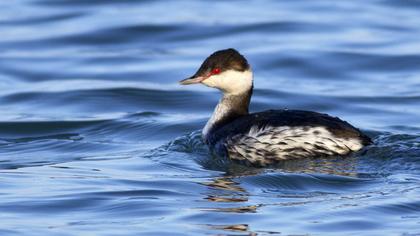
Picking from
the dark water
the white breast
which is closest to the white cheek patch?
the dark water

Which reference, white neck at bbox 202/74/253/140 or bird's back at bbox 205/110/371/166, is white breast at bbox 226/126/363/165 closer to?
bird's back at bbox 205/110/371/166

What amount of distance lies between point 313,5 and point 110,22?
3.57 meters

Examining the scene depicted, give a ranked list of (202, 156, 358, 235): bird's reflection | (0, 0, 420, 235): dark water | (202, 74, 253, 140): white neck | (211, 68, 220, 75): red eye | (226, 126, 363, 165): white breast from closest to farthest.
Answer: (0, 0, 420, 235): dark water < (202, 156, 358, 235): bird's reflection < (226, 126, 363, 165): white breast < (211, 68, 220, 75): red eye < (202, 74, 253, 140): white neck

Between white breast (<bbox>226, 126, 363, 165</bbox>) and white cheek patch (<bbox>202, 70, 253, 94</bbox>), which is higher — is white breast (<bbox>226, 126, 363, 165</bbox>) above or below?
below

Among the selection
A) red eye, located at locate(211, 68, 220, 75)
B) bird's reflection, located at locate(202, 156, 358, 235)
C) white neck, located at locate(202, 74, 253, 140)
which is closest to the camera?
bird's reflection, located at locate(202, 156, 358, 235)

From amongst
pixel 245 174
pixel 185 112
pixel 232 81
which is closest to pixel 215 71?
pixel 232 81

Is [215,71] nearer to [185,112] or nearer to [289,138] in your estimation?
[289,138]

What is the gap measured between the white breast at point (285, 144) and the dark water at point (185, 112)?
13 centimetres

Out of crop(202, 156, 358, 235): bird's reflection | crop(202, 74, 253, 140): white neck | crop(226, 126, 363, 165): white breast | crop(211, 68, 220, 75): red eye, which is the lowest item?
crop(202, 156, 358, 235): bird's reflection

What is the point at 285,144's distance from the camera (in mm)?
10539

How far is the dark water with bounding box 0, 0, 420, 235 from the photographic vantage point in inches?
347

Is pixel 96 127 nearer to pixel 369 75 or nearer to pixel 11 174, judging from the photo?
pixel 11 174

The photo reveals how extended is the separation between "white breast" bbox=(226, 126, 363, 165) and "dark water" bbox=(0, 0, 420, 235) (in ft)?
0.41

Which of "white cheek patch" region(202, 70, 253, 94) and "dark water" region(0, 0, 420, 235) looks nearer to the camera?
"dark water" region(0, 0, 420, 235)
